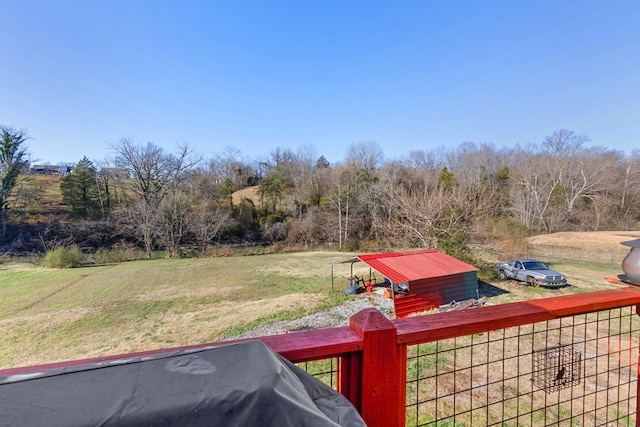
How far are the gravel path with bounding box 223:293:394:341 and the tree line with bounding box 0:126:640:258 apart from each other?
826 cm

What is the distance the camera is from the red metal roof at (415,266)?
28.9ft

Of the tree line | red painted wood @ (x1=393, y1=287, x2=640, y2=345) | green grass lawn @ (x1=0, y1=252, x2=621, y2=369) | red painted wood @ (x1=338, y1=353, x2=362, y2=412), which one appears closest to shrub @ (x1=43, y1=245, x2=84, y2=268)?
green grass lawn @ (x1=0, y1=252, x2=621, y2=369)

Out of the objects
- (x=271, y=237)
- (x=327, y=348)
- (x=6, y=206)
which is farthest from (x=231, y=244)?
(x=327, y=348)

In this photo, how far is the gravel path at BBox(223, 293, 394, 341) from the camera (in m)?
7.59

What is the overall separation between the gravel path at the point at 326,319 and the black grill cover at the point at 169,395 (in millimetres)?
6344

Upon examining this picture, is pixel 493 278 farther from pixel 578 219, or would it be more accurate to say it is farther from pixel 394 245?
pixel 578 219

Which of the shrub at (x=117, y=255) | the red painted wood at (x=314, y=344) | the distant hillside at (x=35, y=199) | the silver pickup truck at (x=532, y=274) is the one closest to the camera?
the red painted wood at (x=314, y=344)

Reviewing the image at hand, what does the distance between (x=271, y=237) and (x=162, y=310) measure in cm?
1850

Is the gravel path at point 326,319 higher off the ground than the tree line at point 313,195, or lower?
lower

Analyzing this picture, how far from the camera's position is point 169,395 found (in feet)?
1.85

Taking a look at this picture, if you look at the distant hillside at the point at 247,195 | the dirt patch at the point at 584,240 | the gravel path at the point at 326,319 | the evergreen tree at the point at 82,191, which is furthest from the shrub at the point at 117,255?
the dirt patch at the point at 584,240

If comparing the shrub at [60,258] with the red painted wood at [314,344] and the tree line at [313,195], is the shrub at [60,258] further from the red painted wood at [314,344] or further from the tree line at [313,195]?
the red painted wood at [314,344]

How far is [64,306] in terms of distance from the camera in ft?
33.4

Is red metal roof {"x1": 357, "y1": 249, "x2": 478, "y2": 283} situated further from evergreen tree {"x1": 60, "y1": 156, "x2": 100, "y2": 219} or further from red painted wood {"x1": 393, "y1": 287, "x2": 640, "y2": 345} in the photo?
evergreen tree {"x1": 60, "y1": 156, "x2": 100, "y2": 219}
